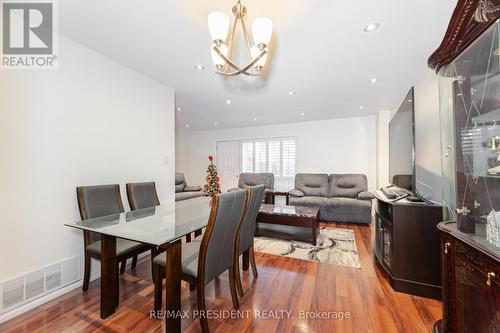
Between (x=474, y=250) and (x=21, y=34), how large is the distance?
3484 millimetres

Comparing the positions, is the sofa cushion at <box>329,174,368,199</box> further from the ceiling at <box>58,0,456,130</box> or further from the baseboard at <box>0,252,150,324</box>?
the baseboard at <box>0,252,150,324</box>

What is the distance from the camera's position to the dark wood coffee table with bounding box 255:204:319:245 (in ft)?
10.1

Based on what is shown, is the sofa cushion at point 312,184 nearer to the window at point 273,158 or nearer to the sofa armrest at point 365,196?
the window at point 273,158

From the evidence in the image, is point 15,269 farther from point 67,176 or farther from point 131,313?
point 131,313

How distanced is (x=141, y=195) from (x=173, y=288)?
1453 millimetres

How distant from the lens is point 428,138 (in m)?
2.49

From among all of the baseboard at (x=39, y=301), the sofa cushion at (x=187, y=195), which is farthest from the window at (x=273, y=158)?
the baseboard at (x=39, y=301)

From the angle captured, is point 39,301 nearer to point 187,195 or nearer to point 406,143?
point 187,195

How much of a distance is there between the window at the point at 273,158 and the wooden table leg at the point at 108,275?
15.3 ft

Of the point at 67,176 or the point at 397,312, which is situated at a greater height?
the point at 67,176

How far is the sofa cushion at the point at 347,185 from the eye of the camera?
464 cm

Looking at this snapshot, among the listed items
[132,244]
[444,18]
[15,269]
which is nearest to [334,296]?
[132,244]

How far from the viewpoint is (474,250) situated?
3.23 feet

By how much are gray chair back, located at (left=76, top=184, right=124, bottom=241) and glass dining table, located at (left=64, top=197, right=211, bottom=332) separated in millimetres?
202
